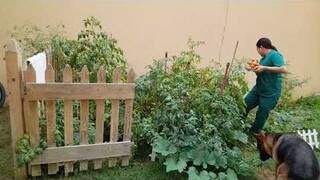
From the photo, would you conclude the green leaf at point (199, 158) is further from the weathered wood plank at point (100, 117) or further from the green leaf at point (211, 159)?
the weathered wood plank at point (100, 117)

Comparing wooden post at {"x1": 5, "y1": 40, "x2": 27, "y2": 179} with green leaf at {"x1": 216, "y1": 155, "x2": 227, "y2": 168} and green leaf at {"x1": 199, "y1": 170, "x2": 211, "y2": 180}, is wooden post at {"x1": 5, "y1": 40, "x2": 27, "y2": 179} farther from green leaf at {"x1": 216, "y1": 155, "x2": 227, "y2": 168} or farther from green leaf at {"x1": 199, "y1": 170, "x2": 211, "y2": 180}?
green leaf at {"x1": 216, "y1": 155, "x2": 227, "y2": 168}

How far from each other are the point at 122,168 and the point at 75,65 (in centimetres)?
161

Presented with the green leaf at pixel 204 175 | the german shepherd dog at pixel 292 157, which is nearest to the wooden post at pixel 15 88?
the green leaf at pixel 204 175

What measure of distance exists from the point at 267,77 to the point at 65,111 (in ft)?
8.99

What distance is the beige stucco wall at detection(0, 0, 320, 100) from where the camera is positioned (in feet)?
19.9

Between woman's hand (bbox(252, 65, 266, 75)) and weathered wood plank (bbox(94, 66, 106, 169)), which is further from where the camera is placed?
woman's hand (bbox(252, 65, 266, 75))

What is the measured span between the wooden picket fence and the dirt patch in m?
0.22

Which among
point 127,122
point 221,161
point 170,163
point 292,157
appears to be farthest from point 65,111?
point 292,157

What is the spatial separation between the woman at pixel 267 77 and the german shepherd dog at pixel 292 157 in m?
0.95

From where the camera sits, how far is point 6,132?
5.25 meters

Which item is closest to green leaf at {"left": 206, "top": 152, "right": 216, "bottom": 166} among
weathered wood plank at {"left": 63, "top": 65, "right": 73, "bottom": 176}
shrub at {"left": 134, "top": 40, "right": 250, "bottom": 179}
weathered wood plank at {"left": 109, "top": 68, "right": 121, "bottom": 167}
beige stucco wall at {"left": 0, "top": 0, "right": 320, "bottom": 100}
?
shrub at {"left": 134, "top": 40, "right": 250, "bottom": 179}

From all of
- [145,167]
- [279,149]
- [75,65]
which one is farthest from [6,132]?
[279,149]

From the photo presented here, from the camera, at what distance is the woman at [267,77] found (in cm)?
492

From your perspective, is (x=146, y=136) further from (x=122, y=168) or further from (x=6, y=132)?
(x=6, y=132)
